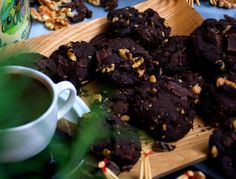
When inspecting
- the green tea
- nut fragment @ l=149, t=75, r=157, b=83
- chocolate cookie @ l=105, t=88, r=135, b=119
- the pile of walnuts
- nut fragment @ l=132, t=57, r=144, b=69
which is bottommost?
the pile of walnuts

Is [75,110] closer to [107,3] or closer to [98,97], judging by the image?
[98,97]

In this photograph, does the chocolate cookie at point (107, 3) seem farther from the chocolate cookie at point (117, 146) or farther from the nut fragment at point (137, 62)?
the chocolate cookie at point (117, 146)

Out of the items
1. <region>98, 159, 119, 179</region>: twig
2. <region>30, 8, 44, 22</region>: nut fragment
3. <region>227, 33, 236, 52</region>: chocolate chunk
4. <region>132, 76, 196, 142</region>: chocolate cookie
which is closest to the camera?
<region>98, 159, 119, 179</region>: twig

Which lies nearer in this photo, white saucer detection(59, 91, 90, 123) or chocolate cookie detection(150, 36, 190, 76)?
white saucer detection(59, 91, 90, 123)

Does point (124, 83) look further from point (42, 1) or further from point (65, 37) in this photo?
point (42, 1)

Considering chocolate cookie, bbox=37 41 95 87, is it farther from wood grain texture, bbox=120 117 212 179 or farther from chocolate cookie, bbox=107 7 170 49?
wood grain texture, bbox=120 117 212 179

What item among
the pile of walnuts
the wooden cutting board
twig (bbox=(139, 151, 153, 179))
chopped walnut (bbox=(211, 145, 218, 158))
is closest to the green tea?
the wooden cutting board

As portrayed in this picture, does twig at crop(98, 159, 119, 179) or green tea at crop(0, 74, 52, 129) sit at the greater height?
green tea at crop(0, 74, 52, 129)
